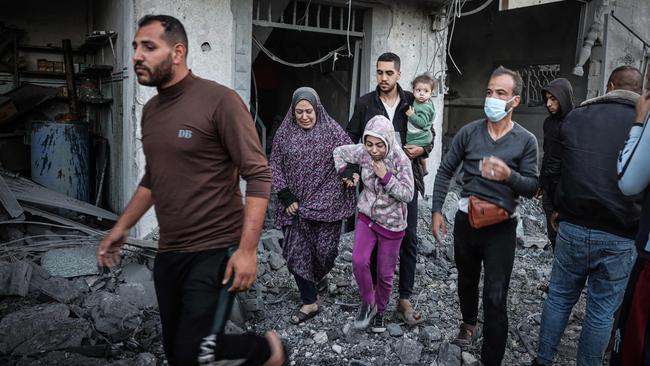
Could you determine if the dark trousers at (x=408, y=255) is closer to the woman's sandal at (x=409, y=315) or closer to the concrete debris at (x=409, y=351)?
the woman's sandal at (x=409, y=315)

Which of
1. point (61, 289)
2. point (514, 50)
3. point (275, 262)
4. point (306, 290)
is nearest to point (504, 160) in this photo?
point (306, 290)

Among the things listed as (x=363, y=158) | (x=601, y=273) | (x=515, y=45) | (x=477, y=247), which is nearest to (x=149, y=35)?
(x=363, y=158)

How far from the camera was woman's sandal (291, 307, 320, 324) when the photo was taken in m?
4.25


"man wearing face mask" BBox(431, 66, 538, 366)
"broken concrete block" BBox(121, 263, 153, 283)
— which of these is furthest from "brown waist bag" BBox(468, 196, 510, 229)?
"broken concrete block" BBox(121, 263, 153, 283)

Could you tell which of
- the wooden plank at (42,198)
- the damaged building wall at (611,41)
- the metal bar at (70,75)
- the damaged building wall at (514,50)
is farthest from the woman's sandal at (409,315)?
the damaged building wall at (514,50)

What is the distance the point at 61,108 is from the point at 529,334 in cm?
790

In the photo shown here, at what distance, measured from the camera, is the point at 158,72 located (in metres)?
2.33

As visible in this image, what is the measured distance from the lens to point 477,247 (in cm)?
333

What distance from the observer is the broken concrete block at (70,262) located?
4.48 meters

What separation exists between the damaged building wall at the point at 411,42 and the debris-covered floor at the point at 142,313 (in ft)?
9.68

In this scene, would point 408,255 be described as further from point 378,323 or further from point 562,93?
point 562,93

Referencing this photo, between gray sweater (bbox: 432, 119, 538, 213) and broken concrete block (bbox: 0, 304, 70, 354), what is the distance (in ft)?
9.96

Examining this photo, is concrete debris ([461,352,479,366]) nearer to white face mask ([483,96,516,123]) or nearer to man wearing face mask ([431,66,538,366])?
man wearing face mask ([431,66,538,366])

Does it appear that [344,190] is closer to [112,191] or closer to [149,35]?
[149,35]
